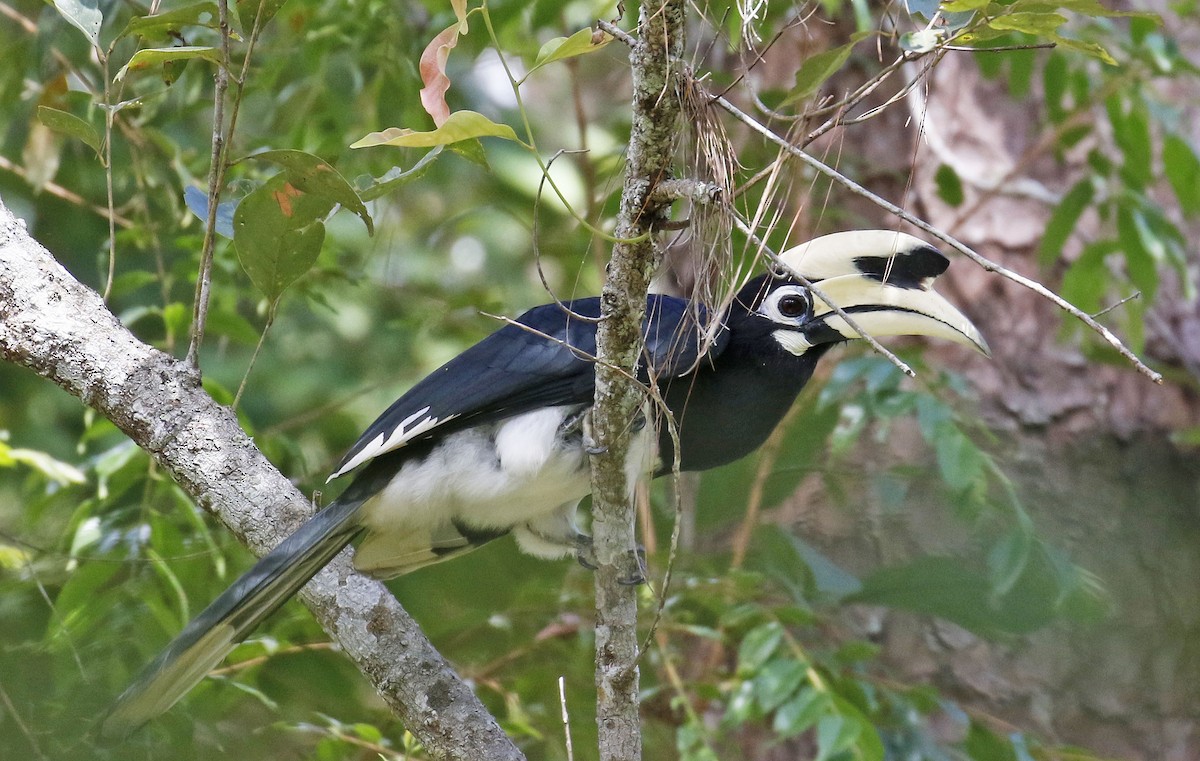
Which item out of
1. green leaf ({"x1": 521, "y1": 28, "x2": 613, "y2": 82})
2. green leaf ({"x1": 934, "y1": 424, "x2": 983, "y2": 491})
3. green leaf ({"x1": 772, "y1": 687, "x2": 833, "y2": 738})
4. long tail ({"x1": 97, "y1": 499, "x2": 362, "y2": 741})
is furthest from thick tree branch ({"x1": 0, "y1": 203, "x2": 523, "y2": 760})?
green leaf ({"x1": 934, "y1": 424, "x2": 983, "y2": 491})

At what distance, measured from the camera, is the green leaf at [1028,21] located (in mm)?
1229

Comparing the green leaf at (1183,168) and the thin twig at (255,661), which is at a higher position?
the green leaf at (1183,168)

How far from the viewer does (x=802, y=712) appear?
224 centimetres

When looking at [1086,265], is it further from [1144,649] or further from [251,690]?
[251,690]

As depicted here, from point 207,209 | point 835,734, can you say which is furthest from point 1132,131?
point 207,209

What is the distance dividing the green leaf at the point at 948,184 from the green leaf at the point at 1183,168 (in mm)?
499

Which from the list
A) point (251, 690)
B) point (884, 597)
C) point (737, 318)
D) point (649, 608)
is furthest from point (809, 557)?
point (251, 690)

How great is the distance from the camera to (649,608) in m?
→ 2.72

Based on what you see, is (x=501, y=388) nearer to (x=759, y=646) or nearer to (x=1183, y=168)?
(x=759, y=646)

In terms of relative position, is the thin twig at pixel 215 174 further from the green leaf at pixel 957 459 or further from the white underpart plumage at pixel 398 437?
the green leaf at pixel 957 459

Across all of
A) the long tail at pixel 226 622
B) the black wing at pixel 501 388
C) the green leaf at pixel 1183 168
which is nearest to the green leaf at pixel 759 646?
the black wing at pixel 501 388

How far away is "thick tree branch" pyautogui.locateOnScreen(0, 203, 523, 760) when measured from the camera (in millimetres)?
1741

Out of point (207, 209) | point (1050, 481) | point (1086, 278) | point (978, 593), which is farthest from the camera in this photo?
point (1050, 481)

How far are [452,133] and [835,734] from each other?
4.56 feet
